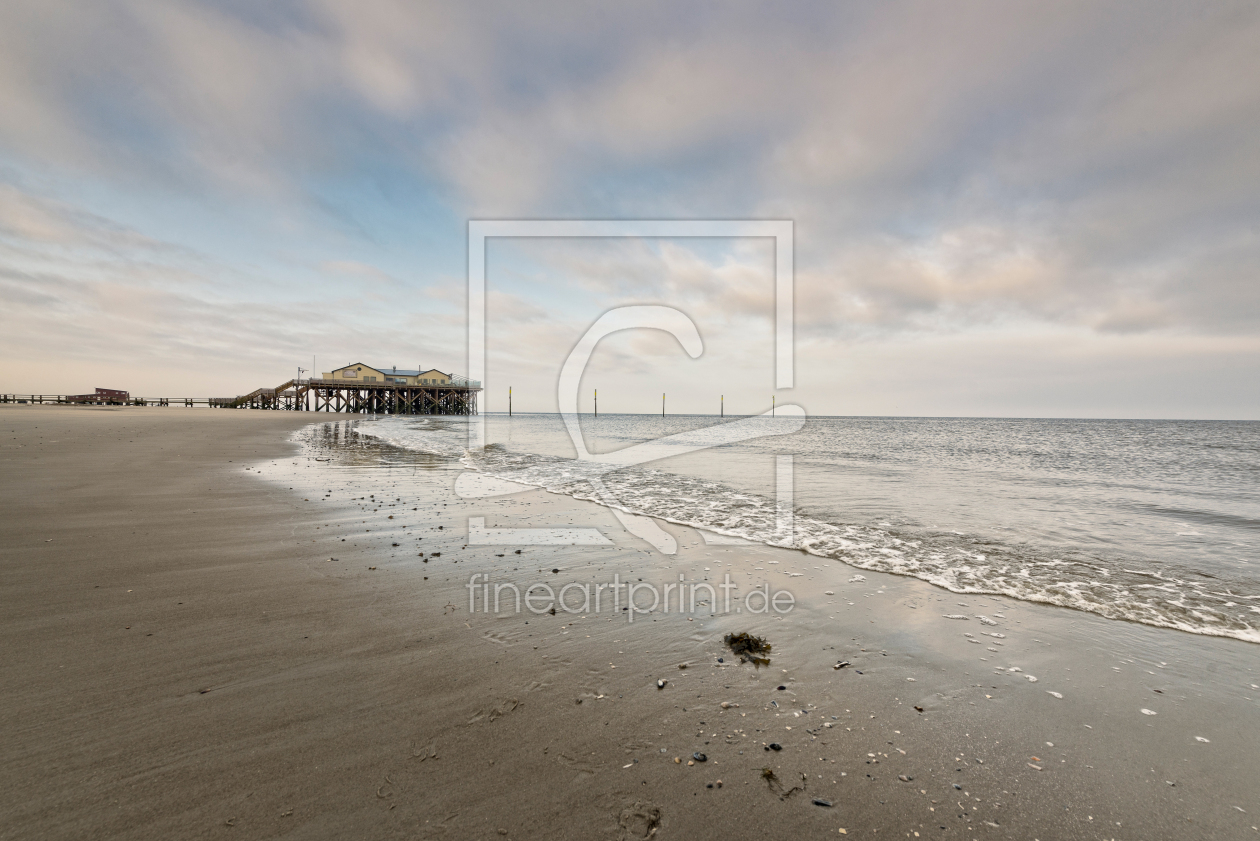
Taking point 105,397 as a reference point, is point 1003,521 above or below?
below

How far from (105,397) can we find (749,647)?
113143mm

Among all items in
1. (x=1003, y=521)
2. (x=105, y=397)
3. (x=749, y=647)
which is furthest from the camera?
(x=105, y=397)

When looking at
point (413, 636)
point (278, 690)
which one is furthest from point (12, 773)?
point (413, 636)

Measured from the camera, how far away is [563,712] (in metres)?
2.97

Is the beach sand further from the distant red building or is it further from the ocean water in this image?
the distant red building

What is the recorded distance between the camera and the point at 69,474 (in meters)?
9.90

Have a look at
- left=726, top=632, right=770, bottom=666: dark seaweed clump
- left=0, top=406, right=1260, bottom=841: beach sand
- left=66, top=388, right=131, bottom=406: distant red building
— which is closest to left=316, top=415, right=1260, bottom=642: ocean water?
left=0, top=406, right=1260, bottom=841: beach sand

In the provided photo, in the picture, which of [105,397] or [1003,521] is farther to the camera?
[105,397]

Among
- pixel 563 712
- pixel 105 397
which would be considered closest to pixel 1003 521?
pixel 563 712

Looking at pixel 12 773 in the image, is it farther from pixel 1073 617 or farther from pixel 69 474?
pixel 69 474

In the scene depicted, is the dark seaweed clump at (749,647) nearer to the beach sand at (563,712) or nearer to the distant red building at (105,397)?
the beach sand at (563,712)

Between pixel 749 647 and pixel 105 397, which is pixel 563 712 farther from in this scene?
pixel 105 397

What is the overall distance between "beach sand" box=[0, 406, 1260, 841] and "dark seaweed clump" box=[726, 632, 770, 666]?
12 cm

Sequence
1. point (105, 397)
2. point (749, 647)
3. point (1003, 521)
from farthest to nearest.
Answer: point (105, 397)
point (1003, 521)
point (749, 647)
